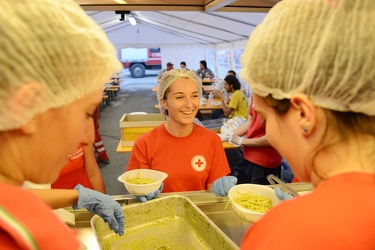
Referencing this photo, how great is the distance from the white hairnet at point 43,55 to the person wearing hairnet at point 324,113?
1.35 ft

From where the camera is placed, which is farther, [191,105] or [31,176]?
[191,105]

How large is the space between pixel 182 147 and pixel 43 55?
1406 millimetres

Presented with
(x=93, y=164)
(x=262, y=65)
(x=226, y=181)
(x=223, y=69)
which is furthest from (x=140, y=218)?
(x=223, y=69)

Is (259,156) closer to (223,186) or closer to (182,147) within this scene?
(182,147)

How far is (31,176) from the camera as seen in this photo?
667mm

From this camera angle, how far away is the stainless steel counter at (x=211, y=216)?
1356 millimetres

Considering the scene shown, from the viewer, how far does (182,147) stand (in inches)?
76.4

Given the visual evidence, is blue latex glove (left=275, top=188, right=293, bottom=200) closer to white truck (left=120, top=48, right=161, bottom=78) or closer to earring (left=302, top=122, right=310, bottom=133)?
earring (left=302, top=122, right=310, bottom=133)

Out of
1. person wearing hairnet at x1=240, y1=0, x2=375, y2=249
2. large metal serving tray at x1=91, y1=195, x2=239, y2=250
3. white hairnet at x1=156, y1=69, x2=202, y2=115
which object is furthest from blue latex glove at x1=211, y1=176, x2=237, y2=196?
person wearing hairnet at x1=240, y1=0, x2=375, y2=249

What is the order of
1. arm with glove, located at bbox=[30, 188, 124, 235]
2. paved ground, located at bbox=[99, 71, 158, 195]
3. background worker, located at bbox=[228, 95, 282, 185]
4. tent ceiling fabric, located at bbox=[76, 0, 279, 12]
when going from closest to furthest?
1. arm with glove, located at bbox=[30, 188, 124, 235]
2. tent ceiling fabric, located at bbox=[76, 0, 279, 12]
3. background worker, located at bbox=[228, 95, 282, 185]
4. paved ground, located at bbox=[99, 71, 158, 195]

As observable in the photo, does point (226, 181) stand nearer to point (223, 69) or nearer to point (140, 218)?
point (140, 218)

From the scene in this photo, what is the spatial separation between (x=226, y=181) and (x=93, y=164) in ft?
3.06

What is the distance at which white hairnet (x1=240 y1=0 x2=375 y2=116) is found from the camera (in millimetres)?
621

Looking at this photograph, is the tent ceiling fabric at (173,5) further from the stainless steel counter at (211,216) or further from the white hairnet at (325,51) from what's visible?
the white hairnet at (325,51)
